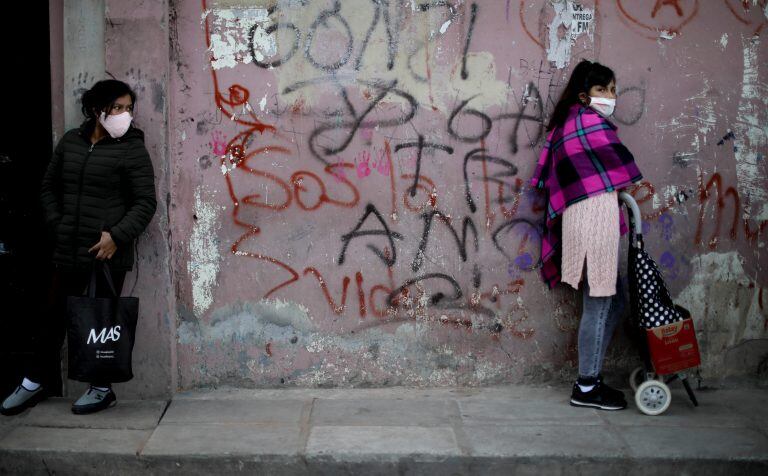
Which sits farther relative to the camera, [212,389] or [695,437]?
[212,389]

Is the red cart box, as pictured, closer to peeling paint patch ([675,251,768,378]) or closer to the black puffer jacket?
peeling paint patch ([675,251,768,378])

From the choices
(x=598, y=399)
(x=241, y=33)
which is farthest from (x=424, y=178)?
(x=598, y=399)

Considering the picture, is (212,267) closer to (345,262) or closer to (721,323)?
(345,262)

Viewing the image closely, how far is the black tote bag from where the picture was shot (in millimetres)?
4367

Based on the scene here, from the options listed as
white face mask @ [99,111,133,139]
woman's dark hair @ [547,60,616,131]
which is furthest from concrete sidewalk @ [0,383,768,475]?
woman's dark hair @ [547,60,616,131]

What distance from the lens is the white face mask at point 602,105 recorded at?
4.59 metres

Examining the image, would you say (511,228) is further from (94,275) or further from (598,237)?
(94,275)

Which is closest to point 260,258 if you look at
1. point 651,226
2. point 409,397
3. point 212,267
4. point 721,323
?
point 212,267

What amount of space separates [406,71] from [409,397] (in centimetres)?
189

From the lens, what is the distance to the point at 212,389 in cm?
507

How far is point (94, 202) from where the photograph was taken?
4.46m

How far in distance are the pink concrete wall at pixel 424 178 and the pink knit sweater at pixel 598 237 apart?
48 cm

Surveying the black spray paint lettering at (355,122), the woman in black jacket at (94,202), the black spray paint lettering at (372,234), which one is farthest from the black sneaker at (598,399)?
the woman in black jacket at (94,202)

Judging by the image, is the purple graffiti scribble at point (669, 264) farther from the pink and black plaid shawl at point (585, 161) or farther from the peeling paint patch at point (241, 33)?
the peeling paint patch at point (241, 33)
